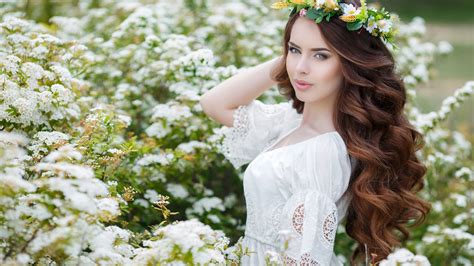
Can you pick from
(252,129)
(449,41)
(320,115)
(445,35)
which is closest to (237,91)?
(252,129)

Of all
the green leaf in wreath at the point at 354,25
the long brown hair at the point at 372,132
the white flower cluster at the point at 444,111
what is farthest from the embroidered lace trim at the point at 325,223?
the white flower cluster at the point at 444,111

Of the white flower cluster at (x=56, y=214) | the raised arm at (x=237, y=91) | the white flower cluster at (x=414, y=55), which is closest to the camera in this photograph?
the white flower cluster at (x=56, y=214)

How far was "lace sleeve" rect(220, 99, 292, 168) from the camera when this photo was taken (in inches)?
128

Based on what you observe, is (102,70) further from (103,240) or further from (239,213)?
(103,240)

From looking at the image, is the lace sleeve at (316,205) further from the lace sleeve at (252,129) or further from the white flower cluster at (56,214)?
the white flower cluster at (56,214)

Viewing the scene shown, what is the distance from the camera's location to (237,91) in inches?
128

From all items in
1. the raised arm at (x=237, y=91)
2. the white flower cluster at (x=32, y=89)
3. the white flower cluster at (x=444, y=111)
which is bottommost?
the white flower cluster at (x=444, y=111)

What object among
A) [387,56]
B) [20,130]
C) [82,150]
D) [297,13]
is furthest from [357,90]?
[20,130]

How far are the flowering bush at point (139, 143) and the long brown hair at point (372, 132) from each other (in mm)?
600

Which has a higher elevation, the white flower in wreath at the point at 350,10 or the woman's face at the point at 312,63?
the white flower in wreath at the point at 350,10

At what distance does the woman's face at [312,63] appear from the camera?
2.81 m

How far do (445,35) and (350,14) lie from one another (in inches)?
379

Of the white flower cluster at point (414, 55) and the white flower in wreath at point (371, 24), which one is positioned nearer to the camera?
the white flower in wreath at point (371, 24)

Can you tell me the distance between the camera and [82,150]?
102 inches
